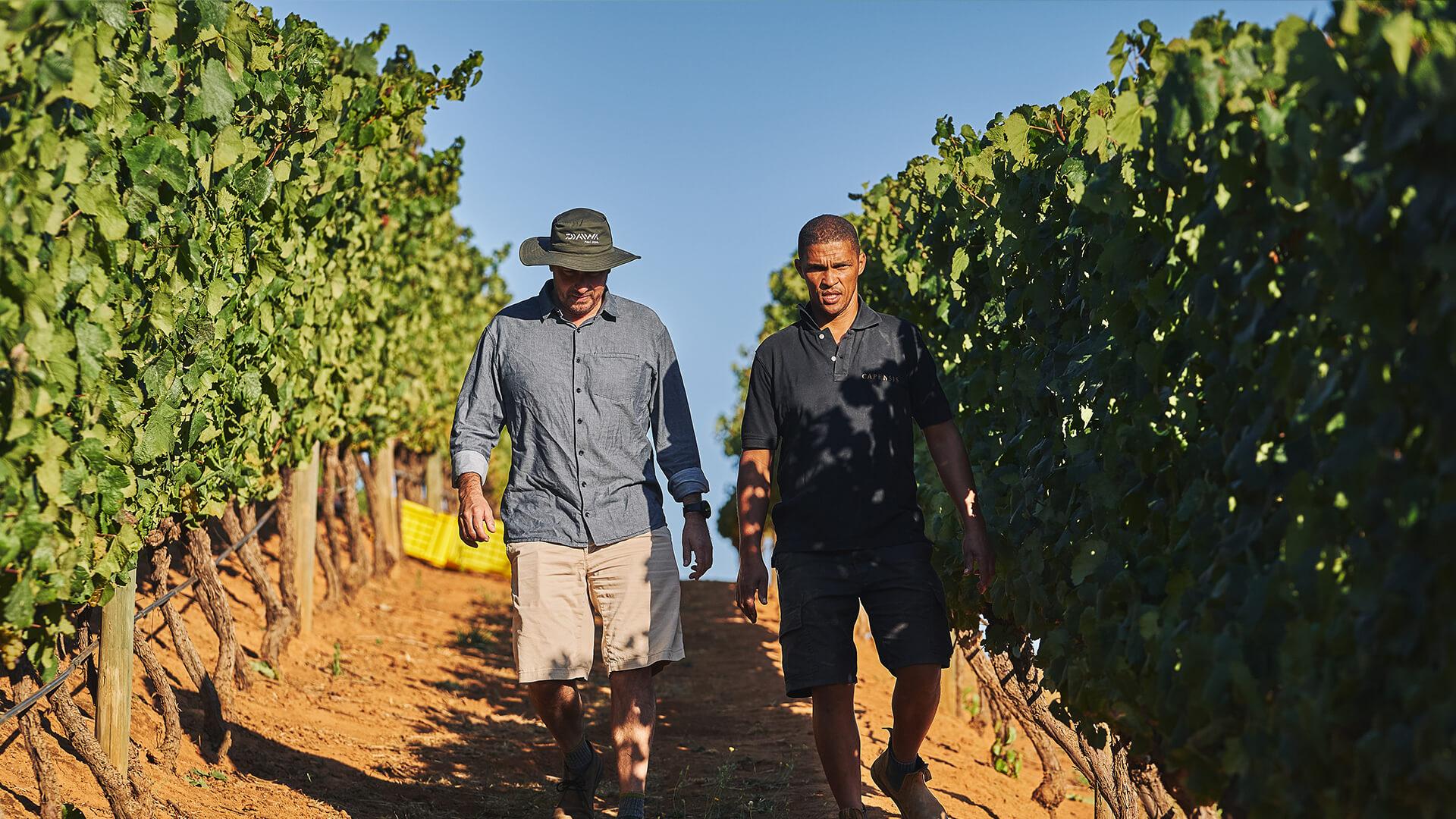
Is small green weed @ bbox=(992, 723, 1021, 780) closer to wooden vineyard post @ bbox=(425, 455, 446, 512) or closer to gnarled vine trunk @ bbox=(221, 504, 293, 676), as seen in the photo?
gnarled vine trunk @ bbox=(221, 504, 293, 676)

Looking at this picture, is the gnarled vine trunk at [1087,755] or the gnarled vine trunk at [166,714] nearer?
the gnarled vine trunk at [1087,755]

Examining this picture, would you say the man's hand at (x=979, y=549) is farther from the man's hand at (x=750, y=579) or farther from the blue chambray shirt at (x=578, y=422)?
the blue chambray shirt at (x=578, y=422)

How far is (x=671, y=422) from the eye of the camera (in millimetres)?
5527

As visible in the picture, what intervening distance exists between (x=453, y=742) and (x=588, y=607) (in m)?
3.65

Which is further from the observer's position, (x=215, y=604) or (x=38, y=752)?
(x=215, y=604)

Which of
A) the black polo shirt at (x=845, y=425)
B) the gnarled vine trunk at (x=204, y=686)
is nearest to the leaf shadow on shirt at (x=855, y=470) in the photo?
the black polo shirt at (x=845, y=425)

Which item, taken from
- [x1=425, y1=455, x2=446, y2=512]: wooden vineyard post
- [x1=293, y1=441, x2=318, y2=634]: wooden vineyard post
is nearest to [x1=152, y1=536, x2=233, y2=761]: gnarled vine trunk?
[x1=293, y1=441, x2=318, y2=634]: wooden vineyard post

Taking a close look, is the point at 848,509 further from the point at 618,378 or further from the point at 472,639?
the point at 472,639

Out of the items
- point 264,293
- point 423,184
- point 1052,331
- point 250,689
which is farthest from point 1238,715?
point 423,184

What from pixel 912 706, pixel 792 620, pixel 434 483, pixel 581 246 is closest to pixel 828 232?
pixel 581 246

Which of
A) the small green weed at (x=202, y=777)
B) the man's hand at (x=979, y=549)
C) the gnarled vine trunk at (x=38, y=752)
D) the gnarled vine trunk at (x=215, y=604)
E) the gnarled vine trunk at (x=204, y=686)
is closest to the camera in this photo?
the man's hand at (x=979, y=549)

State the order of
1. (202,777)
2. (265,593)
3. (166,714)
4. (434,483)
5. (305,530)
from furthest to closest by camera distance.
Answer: (434,483) → (305,530) → (265,593) → (202,777) → (166,714)

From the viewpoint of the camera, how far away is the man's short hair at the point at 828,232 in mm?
4879

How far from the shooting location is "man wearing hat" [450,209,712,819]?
5242mm
